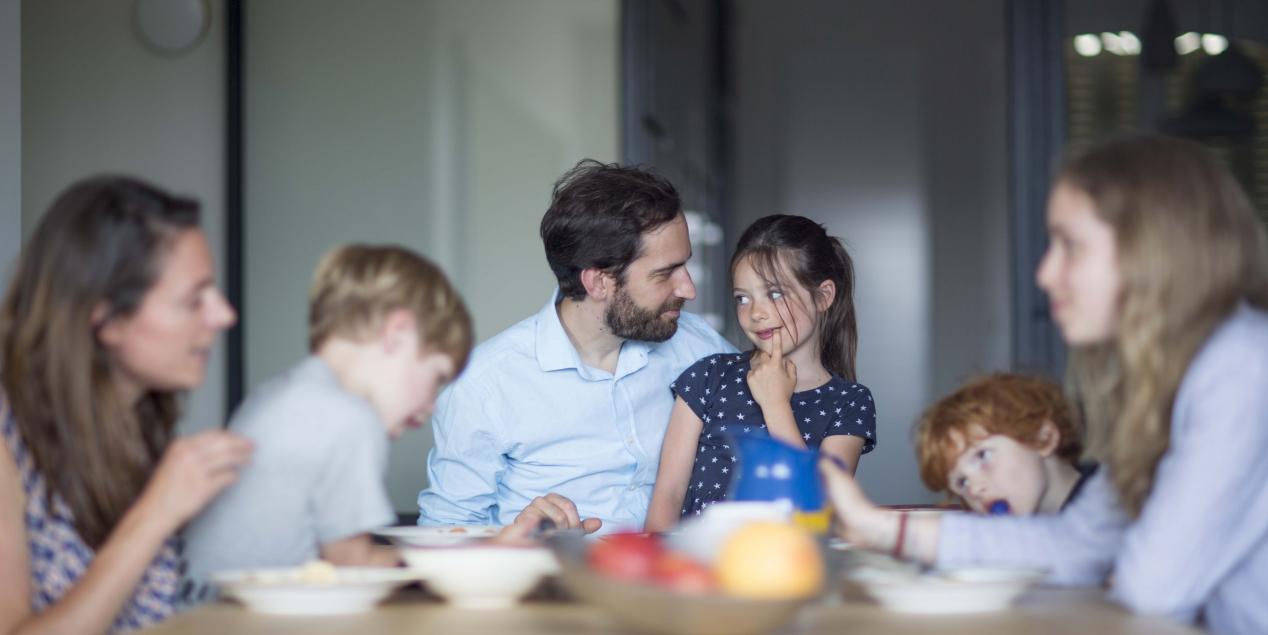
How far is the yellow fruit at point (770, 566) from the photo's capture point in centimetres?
105

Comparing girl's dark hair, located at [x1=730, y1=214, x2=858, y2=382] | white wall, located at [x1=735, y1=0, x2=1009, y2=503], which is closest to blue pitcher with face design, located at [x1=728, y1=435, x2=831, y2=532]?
girl's dark hair, located at [x1=730, y1=214, x2=858, y2=382]

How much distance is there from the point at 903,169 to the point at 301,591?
577 centimetres

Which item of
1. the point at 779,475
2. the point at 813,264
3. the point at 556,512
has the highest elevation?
the point at 813,264

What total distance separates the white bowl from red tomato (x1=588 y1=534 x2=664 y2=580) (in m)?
0.17

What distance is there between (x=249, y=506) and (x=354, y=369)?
186 millimetres

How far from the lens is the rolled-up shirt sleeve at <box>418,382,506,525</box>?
254 cm

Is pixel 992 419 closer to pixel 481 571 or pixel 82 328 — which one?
pixel 481 571

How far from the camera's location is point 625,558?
109cm

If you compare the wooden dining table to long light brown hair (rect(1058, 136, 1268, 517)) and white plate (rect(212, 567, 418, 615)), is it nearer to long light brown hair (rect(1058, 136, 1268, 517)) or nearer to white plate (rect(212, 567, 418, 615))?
white plate (rect(212, 567, 418, 615))

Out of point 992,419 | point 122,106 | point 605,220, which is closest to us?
point 992,419

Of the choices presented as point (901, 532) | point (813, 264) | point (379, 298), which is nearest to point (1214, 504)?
point (901, 532)

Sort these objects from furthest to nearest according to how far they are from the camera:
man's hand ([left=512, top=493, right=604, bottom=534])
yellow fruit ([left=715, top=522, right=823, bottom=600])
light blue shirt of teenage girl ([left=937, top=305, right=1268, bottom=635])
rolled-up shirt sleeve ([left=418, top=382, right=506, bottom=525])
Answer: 1. rolled-up shirt sleeve ([left=418, top=382, right=506, bottom=525])
2. man's hand ([left=512, top=493, right=604, bottom=534])
3. light blue shirt of teenage girl ([left=937, top=305, right=1268, bottom=635])
4. yellow fruit ([left=715, top=522, right=823, bottom=600])

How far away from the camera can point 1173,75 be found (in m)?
3.22

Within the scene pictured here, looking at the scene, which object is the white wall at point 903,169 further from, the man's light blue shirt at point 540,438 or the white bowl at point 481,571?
the white bowl at point 481,571
